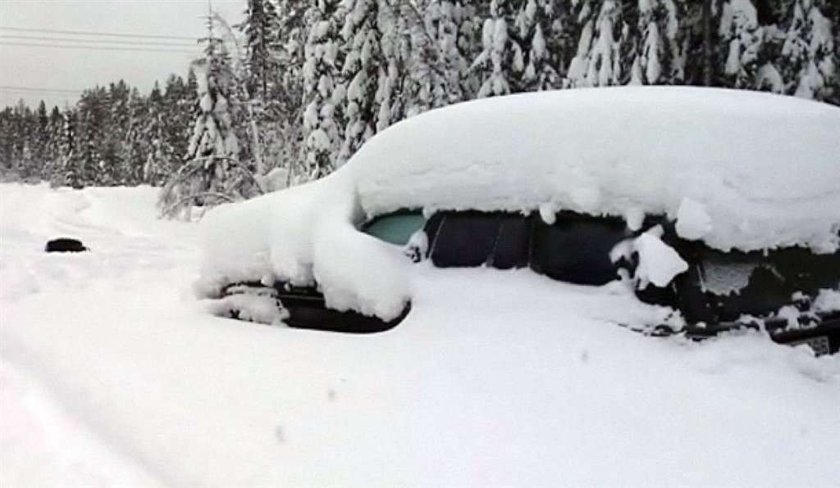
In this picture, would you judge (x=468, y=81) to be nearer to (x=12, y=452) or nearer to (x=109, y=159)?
(x=12, y=452)

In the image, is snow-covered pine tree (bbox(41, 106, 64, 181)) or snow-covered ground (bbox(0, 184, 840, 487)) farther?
snow-covered pine tree (bbox(41, 106, 64, 181))

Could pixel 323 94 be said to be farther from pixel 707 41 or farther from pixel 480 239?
pixel 480 239

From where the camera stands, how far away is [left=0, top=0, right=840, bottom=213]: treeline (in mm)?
14125

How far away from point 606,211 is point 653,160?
309 millimetres

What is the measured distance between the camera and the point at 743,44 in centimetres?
1409

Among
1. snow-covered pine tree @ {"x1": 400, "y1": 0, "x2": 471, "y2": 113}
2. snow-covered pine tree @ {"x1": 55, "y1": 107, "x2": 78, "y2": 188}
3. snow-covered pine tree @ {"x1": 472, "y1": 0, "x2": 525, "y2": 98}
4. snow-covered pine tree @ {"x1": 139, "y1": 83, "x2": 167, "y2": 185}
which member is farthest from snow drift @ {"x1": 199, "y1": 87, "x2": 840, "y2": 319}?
snow-covered pine tree @ {"x1": 55, "y1": 107, "x2": 78, "y2": 188}

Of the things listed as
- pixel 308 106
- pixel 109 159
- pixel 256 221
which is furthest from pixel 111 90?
pixel 256 221

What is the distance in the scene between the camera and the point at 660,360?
3.31 m

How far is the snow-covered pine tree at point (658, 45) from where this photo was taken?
1443cm

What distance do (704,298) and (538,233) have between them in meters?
0.85

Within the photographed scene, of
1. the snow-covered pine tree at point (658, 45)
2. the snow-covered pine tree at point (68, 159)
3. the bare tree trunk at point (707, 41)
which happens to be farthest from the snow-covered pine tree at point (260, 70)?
the snow-covered pine tree at point (68, 159)

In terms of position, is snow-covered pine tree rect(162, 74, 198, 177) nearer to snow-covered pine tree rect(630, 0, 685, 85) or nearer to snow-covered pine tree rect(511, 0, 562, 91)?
snow-covered pine tree rect(511, 0, 562, 91)

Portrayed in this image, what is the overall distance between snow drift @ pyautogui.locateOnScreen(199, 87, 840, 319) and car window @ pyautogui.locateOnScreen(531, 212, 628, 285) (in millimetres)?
66

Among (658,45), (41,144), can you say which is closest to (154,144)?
(41,144)
